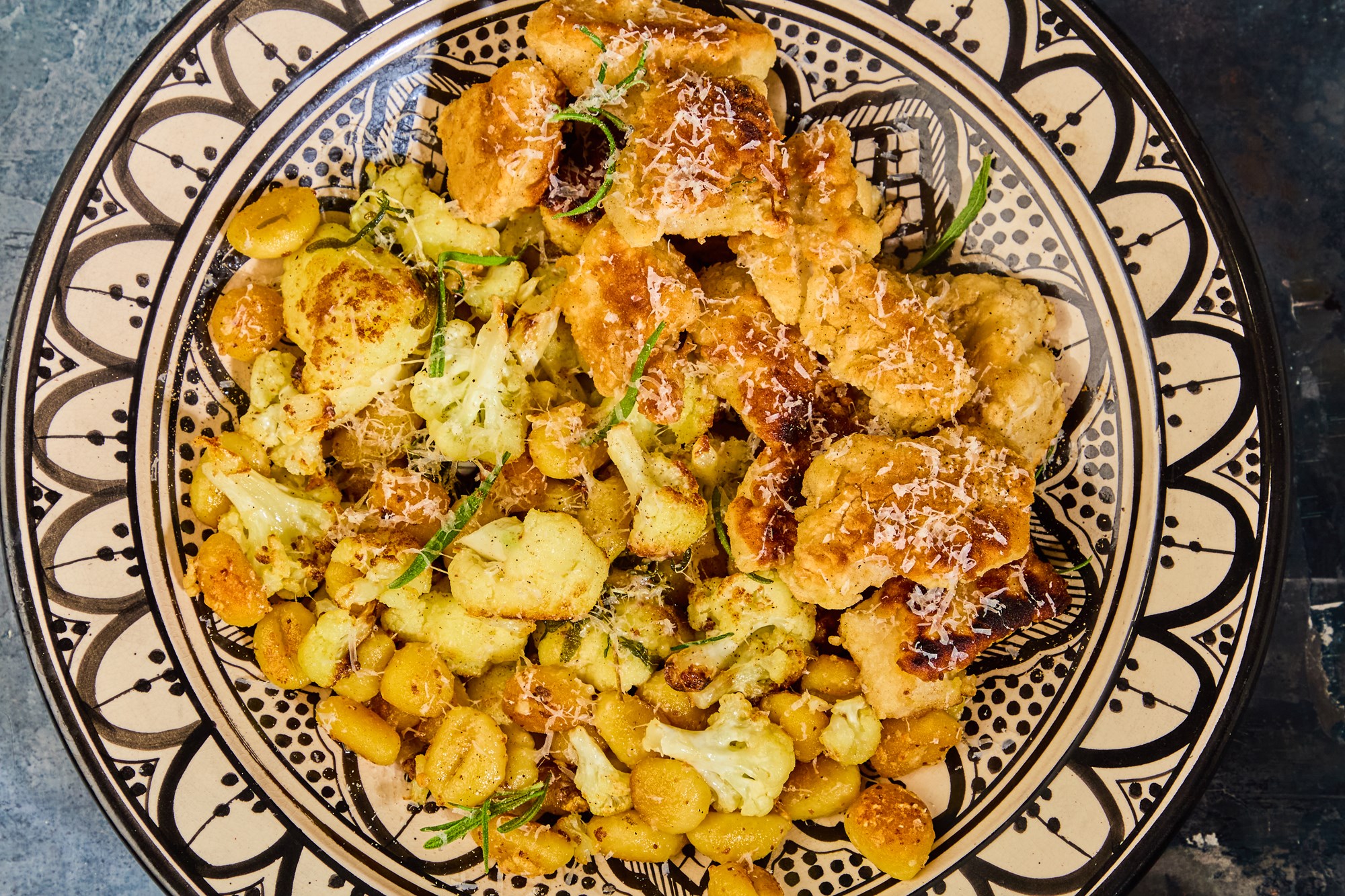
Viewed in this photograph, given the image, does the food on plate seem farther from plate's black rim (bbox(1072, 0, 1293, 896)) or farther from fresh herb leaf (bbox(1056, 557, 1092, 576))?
plate's black rim (bbox(1072, 0, 1293, 896))

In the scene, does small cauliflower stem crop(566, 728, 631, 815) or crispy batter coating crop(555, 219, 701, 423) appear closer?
crispy batter coating crop(555, 219, 701, 423)

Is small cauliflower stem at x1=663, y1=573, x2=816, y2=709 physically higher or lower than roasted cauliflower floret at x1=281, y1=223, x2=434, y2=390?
lower

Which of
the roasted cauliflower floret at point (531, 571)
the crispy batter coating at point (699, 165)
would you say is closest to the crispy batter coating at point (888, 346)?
the crispy batter coating at point (699, 165)

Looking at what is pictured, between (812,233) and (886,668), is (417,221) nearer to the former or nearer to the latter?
(812,233)

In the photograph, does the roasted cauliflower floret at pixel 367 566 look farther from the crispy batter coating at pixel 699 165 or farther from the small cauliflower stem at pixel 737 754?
the crispy batter coating at pixel 699 165

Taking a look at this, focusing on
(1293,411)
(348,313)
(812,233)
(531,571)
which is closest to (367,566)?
(531,571)

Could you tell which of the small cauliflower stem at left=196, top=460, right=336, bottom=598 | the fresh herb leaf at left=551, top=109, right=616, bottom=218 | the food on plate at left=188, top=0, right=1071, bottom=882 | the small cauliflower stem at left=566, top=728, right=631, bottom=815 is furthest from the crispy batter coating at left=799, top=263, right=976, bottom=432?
the small cauliflower stem at left=196, top=460, right=336, bottom=598
